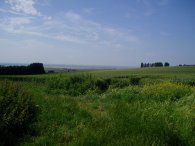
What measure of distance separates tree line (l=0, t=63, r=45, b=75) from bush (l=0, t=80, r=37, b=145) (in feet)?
137

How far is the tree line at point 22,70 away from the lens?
49650mm

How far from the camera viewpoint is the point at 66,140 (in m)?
7.39

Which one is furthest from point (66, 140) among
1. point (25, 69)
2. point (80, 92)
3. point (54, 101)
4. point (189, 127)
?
point (25, 69)

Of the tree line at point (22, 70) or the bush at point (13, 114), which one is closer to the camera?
the bush at point (13, 114)

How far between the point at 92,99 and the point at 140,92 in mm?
2436

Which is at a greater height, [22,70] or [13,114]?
[22,70]

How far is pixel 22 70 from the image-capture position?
5203cm

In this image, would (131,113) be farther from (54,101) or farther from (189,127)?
(54,101)

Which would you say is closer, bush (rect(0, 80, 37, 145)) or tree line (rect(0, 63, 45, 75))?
bush (rect(0, 80, 37, 145))

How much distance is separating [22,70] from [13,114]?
45.4m

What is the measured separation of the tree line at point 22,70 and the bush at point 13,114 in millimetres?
41626

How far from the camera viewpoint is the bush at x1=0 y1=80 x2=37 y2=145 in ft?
23.8

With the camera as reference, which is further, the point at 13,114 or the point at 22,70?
the point at 22,70

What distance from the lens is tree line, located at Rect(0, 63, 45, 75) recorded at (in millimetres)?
49650
